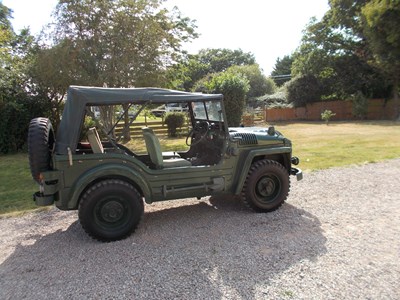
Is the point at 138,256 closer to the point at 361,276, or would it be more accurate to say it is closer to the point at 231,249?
the point at 231,249

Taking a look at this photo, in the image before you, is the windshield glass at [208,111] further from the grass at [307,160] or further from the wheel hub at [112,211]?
the wheel hub at [112,211]

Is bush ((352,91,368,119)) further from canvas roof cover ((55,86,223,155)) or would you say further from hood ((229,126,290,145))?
canvas roof cover ((55,86,223,155))

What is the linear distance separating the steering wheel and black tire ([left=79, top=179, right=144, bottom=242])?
1677 mm

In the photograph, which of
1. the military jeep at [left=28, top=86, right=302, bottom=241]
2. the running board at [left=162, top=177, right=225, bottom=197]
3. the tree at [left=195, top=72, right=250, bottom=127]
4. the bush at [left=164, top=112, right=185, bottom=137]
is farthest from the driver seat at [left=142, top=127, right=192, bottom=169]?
the tree at [left=195, top=72, right=250, bottom=127]

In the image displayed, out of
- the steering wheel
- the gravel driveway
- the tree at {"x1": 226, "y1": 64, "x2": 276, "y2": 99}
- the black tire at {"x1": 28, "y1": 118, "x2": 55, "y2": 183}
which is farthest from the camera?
the tree at {"x1": 226, "y1": 64, "x2": 276, "y2": 99}

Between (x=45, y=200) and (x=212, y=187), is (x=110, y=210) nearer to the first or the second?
(x=45, y=200)

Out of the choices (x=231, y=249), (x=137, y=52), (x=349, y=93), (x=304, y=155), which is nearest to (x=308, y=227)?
(x=231, y=249)

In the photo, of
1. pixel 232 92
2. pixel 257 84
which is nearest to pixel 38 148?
pixel 232 92

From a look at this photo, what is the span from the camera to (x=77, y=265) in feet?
A: 11.8

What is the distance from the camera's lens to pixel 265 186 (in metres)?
5.11

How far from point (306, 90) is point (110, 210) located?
1091 inches

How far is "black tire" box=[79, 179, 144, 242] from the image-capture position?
4.07m

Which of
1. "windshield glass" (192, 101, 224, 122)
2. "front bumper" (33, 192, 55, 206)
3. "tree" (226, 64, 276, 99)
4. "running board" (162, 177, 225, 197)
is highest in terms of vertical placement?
"tree" (226, 64, 276, 99)

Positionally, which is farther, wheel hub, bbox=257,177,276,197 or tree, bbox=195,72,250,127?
tree, bbox=195,72,250,127
